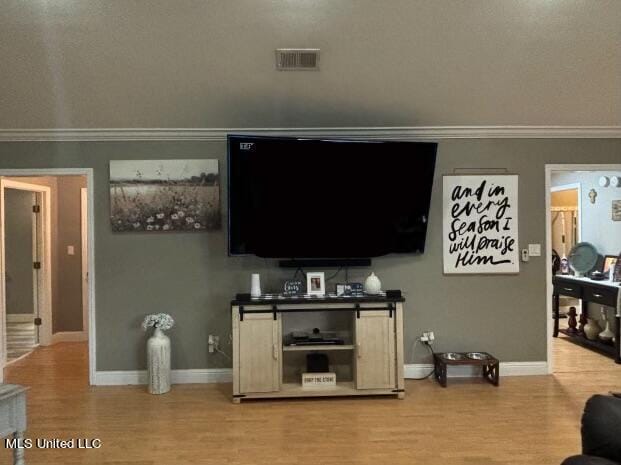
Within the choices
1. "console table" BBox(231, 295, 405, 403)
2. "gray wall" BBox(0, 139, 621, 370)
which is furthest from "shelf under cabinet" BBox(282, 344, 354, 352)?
"gray wall" BBox(0, 139, 621, 370)

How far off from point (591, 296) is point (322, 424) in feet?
12.2

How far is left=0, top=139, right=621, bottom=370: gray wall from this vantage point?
13.5 ft

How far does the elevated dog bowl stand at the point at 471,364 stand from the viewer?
3.90m

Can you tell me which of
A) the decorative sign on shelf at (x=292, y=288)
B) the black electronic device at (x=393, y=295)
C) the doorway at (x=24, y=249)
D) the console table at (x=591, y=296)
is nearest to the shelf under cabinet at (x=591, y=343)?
the console table at (x=591, y=296)

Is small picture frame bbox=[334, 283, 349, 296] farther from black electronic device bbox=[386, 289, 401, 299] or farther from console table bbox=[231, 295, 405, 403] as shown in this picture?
black electronic device bbox=[386, 289, 401, 299]

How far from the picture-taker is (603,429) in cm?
177

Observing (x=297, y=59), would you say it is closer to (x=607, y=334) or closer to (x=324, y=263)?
(x=324, y=263)

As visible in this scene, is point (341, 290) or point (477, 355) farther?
point (477, 355)

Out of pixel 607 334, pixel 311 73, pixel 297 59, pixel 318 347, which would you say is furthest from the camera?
pixel 607 334

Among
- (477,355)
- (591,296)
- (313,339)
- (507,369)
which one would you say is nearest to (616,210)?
(591,296)

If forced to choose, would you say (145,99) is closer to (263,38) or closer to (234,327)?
(263,38)

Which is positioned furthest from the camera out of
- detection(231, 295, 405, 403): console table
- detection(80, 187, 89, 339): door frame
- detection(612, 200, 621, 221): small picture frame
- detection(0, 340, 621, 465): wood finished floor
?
detection(80, 187, 89, 339): door frame

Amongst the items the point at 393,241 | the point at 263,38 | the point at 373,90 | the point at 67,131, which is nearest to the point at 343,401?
the point at 393,241

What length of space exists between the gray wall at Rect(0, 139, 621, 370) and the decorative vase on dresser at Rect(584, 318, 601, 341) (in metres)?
1.50
